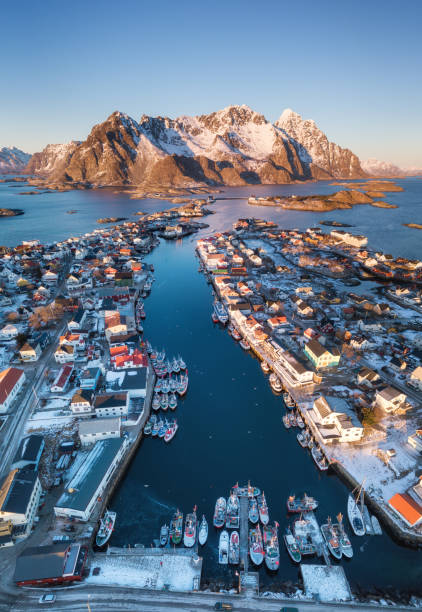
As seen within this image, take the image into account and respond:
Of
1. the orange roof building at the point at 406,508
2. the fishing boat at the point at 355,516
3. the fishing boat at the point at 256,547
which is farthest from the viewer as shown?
the fishing boat at the point at 355,516

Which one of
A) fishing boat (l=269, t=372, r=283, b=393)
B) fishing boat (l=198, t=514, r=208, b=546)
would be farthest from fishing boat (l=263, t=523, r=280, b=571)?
fishing boat (l=269, t=372, r=283, b=393)

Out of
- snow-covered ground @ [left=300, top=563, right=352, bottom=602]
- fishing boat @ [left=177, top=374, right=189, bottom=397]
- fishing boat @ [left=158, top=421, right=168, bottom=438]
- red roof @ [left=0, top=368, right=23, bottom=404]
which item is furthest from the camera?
fishing boat @ [left=177, top=374, right=189, bottom=397]

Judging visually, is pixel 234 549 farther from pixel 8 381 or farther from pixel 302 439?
pixel 8 381

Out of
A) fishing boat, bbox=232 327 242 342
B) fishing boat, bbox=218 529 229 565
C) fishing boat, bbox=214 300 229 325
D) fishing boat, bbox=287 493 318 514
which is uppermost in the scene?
fishing boat, bbox=214 300 229 325

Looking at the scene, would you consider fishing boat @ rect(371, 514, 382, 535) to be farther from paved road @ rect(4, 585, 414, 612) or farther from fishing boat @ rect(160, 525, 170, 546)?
fishing boat @ rect(160, 525, 170, 546)

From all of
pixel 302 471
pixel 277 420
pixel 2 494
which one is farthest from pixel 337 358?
pixel 2 494

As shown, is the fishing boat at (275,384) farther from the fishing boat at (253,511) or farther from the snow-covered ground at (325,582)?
the snow-covered ground at (325,582)

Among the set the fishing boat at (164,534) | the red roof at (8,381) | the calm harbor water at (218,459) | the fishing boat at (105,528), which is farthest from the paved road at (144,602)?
the red roof at (8,381)
